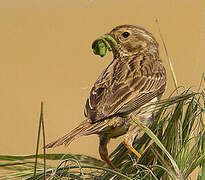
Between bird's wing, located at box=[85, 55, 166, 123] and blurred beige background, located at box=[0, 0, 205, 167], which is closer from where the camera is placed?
bird's wing, located at box=[85, 55, 166, 123]

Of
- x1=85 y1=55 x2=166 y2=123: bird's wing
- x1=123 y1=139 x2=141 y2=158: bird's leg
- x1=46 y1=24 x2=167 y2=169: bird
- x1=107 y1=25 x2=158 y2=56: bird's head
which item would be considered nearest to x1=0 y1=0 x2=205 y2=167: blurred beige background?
x1=107 y1=25 x2=158 y2=56: bird's head

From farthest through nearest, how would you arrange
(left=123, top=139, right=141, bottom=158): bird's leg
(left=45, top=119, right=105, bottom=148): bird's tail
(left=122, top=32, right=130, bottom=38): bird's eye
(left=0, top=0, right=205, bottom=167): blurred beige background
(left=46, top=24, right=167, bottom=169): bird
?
(left=0, top=0, right=205, bottom=167): blurred beige background, (left=122, top=32, right=130, bottom=38): bird's eye, (left=46, top=24, right=167, bottom=169): bird, (left=45, top=119, right=105, bottom=148): bird's tail, (left=123, top=139, right=141, bottom=158): bird's leg

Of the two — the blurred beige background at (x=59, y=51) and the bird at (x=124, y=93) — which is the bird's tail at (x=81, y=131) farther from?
the blurred beige background at (x=59, y=51)

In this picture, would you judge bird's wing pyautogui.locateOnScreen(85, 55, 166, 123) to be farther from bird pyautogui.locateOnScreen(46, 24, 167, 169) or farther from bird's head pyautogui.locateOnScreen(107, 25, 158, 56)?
bird's head pyautogui.locateOnScreen(107, 25, 158, 56)

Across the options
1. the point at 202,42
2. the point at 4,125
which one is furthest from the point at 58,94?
the point at 202,42

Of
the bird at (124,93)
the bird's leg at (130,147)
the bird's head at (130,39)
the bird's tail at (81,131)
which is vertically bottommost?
the bird's leg at (130,147)

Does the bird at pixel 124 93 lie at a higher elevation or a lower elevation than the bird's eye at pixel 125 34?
lower

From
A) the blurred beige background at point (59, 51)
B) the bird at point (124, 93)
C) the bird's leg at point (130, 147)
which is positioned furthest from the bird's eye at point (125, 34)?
the bird's leg at point (130, 147)
